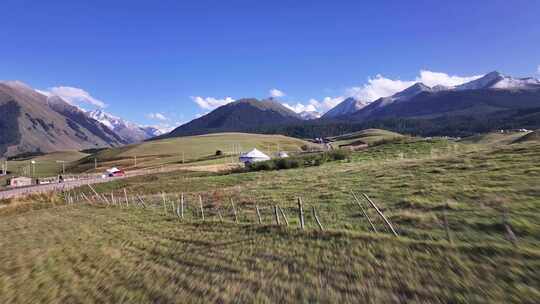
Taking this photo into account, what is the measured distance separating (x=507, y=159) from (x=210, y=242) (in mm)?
25897

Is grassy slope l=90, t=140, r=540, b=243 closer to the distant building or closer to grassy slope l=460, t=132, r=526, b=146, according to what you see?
grassy slope l=460, t=132, r=526, b=146

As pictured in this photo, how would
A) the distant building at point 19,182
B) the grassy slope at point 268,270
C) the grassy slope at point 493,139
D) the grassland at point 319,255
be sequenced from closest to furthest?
the grassy slope at point 268,270, the grassland at point 319,255, the grassy slope at point 493,139, the distant building at point 19,182

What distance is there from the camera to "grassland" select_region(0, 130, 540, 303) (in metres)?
9.64

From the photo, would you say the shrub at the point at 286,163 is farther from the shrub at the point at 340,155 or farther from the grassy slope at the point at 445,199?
the grassy slope at the point at 445,199

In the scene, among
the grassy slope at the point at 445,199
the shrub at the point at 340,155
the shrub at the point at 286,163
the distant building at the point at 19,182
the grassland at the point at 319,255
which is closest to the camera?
the grassland at the point at 319,255

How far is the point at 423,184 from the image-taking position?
24016 millimetres

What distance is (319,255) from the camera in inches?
498

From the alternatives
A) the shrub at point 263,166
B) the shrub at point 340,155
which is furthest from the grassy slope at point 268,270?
the shrub at point 340,155

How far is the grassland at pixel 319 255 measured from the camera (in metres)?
9.64

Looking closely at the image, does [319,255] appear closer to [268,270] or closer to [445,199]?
[268,270]

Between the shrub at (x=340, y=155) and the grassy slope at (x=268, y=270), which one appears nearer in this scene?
the grassy slope at (x=268, y=270)

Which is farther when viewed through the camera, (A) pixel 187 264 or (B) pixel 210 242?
(B) pixel 210 242

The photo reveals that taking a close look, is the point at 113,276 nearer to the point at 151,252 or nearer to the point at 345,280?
the point at 151,252

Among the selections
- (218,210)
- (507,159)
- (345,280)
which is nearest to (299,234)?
(345,280)
